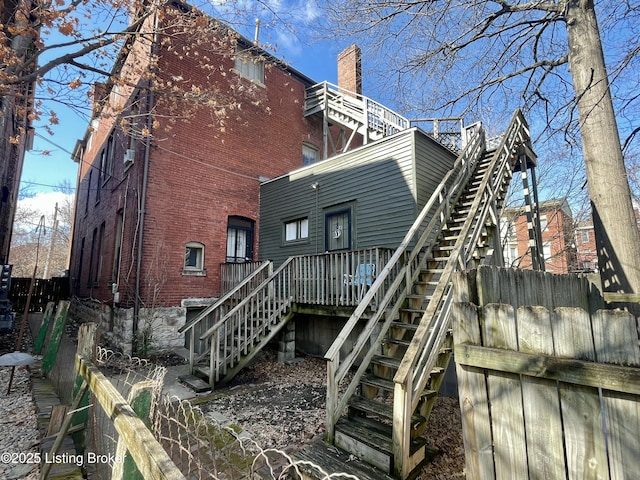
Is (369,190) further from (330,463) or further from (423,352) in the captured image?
(330,463)

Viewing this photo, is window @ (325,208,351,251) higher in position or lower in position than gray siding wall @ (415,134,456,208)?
lower

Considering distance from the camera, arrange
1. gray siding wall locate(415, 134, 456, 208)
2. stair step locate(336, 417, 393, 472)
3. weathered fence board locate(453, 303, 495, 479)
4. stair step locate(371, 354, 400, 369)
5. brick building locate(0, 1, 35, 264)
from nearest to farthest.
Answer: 1. weathered fence board locate(453, 303, 495, 479)
2. stair step locate(336, 417, 393, 472)
3. stair step locate(371, 354, 400, 369)
4. brick building locate(0, 1, 35, 264)
5. gray siding wall locate(415, 134, 456, 208)

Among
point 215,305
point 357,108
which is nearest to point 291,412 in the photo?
point 215,305

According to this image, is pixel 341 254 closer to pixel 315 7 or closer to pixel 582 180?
pixel 315 7

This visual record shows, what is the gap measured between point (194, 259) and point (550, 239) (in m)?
14.6

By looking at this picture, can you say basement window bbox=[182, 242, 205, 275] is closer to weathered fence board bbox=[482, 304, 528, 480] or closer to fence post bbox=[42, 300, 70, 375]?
fence post bbox=[42, 300, 70, 375]

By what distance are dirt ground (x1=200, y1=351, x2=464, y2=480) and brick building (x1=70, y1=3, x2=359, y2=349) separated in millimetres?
3957

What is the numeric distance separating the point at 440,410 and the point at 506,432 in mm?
4096

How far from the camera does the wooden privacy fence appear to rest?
1.31m

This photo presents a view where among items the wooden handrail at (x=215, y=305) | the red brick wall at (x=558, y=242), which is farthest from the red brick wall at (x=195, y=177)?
the red brick wall at (x=558, y=242)

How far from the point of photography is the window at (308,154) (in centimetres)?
1434

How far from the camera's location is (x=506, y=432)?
162cm

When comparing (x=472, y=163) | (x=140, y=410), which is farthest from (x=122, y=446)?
(x=472, y=163)

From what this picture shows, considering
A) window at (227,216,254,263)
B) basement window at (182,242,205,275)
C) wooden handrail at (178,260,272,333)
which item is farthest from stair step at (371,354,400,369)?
window at (227,216,254,263)
